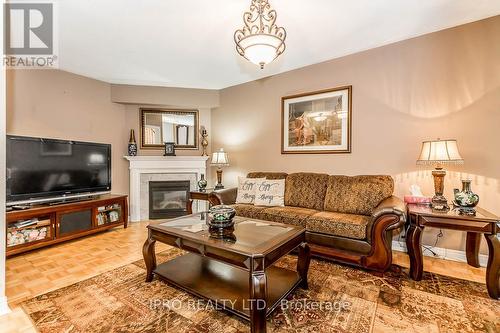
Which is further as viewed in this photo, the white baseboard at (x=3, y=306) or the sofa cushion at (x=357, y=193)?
the sofa cushion at (x=357, y=193)

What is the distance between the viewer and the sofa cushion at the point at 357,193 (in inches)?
110

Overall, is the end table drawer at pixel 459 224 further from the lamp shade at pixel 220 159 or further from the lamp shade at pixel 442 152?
the lamp shade at pixel 220 159

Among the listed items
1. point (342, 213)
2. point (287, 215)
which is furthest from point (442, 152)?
point (287, 215)

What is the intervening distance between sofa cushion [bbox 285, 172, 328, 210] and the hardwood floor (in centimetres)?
109

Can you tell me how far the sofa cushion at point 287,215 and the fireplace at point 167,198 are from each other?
2.26m

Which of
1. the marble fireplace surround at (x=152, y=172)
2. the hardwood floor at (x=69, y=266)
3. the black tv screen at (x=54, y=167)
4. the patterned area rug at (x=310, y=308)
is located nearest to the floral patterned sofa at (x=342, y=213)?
the patterned area rug at (x=310, y=308)

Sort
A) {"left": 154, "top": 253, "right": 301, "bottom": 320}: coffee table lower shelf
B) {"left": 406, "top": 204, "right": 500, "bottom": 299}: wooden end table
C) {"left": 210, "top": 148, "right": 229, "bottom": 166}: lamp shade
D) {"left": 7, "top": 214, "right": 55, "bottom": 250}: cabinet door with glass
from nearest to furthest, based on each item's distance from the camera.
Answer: {"left": 154, "top": 253, "right": 301, "bottom": 320}: coffee table lower shelf < {"left": 406, "top": 204, "right": 500, "bottom": 299}: wooden end table < {"left": 7, "top": 214, "right": 55, "bottom": 250}: cabinet door with glass < {"left": 210, "top": 148, "right": 229, "bottom": 166}: lamp shade

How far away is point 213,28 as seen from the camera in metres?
2.66

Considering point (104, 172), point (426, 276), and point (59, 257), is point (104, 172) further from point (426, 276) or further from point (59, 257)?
point (426, 276)

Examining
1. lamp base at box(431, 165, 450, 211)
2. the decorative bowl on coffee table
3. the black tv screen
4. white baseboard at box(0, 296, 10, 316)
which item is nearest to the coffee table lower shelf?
the decorative bowl on coffee table

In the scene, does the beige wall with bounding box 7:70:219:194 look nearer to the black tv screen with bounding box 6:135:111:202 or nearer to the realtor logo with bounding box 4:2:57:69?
the realtor logo with bounding box 4:2:57:69

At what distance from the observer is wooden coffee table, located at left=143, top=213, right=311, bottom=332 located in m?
1.53

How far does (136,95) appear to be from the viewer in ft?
14.5

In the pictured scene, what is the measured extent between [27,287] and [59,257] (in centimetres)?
72
